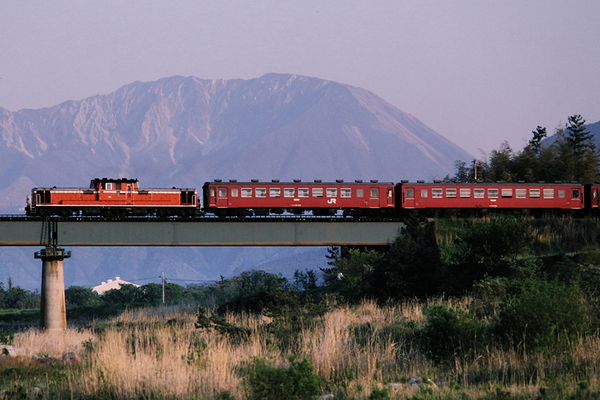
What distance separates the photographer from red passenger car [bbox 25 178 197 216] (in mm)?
49719

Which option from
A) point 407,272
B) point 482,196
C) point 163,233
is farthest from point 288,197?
point 407,272

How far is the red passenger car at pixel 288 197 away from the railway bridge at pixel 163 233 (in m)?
5.27

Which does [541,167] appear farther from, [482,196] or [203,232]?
[203,232]

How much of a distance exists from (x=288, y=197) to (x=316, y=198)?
206 cm

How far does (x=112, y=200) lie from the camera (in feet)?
168

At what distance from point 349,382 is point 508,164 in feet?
221

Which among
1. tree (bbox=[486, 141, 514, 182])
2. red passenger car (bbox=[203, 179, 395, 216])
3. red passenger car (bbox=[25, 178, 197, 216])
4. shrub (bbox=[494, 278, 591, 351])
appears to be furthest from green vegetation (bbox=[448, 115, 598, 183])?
shrub (bbox=[494, 278, 591, 351])

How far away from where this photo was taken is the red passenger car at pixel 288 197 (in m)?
52.1

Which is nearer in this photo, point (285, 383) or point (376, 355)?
point (285, 383)

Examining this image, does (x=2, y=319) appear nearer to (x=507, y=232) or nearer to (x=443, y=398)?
(x=507, y=232)

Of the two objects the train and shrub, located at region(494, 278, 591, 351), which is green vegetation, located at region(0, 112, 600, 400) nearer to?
shrub, located at region(494, 278, 591, 351)

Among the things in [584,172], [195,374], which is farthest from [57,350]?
[584,172]

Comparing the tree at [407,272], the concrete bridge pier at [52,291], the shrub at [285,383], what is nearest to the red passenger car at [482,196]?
the tree at [407,272]

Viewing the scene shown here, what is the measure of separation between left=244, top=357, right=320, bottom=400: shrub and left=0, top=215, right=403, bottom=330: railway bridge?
30.4 metres
